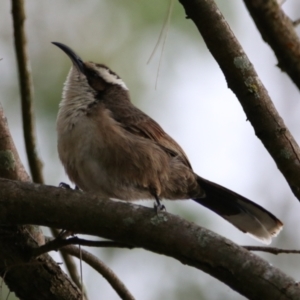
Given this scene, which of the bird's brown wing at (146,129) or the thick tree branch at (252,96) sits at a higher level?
the bird's brown wing at (146,129)

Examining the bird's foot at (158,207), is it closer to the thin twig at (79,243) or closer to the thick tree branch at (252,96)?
the thin twig at (79,243)

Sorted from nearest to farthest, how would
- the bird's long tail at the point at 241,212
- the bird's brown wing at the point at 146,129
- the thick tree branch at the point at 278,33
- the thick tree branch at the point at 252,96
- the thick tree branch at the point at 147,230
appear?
the thick tree branch at the point at 278,33 < the thick tree branch at the point at 147,230 < the thick tree branch at the point at 252,96 < the bird's brown wing at the point at 146,129 < the bird's long tail at the point at 241,212

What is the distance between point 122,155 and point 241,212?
1.34m

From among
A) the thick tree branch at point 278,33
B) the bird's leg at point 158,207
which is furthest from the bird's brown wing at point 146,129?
the thick tree branch at point 278,33

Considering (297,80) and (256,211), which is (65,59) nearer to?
(256,211)

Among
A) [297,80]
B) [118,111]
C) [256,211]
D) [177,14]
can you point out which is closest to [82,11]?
[177,14]

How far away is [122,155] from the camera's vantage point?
435 centimetres

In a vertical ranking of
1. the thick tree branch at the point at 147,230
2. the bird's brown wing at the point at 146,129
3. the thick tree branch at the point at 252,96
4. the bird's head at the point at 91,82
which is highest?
the bird's head at the point at 91,82

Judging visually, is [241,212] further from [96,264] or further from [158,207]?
[158,207]

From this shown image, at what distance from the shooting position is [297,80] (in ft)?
6.88

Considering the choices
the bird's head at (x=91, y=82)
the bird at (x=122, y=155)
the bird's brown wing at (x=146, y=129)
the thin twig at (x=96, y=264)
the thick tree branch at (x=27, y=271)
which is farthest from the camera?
the bird's head at (x=91, y=82)

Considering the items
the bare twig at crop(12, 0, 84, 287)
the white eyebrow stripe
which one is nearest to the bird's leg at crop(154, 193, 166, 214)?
the bare twig at crop(12, 0, 84, 287)

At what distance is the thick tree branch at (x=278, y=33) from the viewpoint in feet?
6.87

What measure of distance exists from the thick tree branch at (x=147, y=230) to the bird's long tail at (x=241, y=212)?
85.9 inches
